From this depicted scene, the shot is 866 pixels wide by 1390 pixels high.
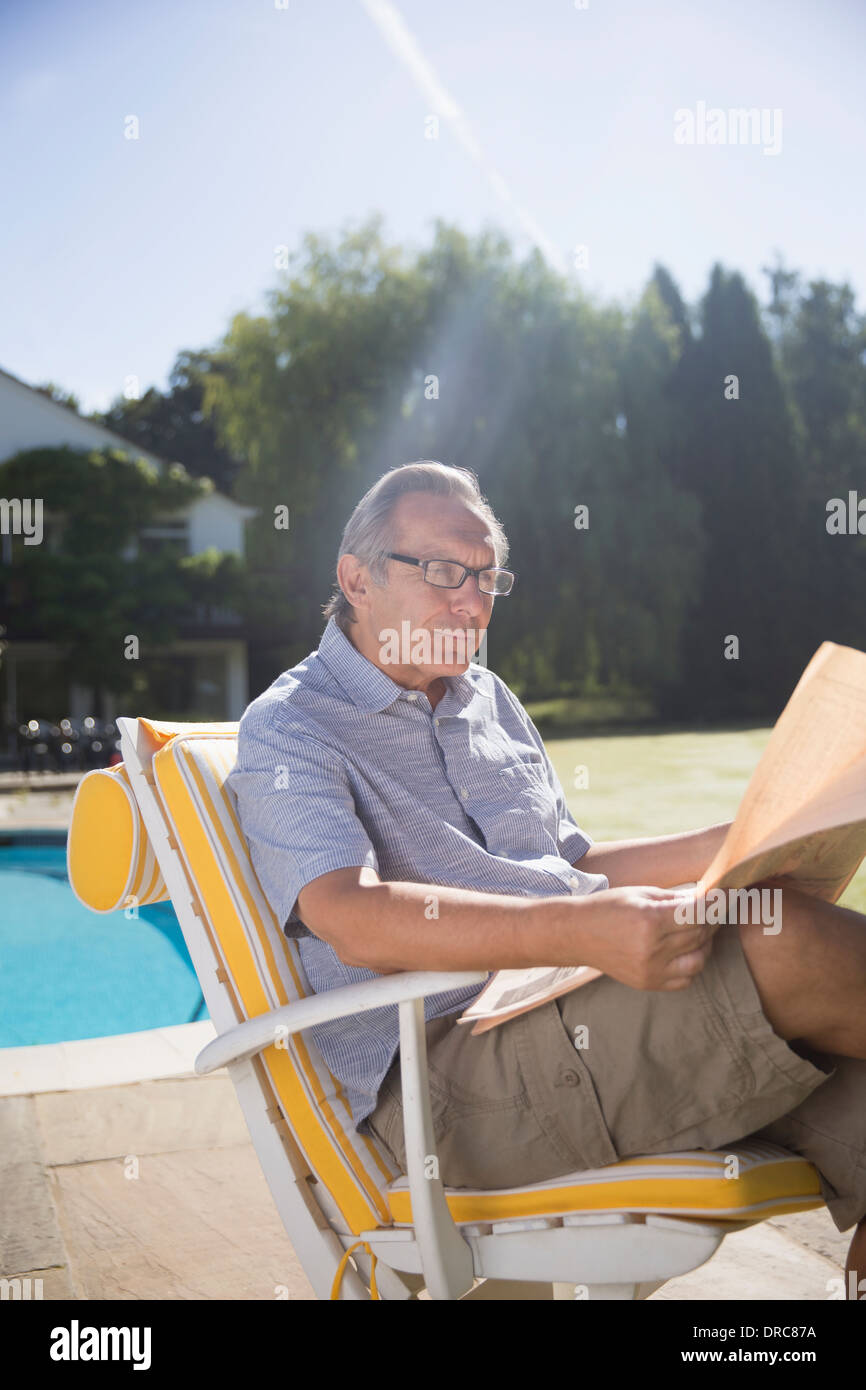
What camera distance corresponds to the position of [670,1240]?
4.18 ft

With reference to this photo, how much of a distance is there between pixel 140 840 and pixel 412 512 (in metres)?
0.67

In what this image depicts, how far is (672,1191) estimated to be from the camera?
1277mm

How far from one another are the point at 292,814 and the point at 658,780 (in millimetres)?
12092

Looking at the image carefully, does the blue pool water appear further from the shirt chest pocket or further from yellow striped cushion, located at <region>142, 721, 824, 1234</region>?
yellow striped cushion, located at <region>142, 721, 824, 1234</region>

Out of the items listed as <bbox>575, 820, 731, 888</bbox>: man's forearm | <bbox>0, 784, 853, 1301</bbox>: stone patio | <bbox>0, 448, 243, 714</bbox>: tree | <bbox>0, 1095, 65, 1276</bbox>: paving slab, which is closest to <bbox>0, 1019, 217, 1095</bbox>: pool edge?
<bbox>0, 784, 853, 1301</bbox>: stone patio

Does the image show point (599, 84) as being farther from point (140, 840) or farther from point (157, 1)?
point (140, 840)

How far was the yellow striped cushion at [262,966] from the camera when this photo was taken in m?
1.48

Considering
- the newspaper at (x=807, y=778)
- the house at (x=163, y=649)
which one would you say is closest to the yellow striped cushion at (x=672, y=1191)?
the newspaper at (x=807, y=778)

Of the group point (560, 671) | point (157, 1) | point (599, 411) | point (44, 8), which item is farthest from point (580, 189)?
point (44, 8)

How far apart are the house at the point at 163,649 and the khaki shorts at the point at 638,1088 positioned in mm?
20640

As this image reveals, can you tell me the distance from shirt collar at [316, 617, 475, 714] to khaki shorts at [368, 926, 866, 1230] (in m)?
0.52

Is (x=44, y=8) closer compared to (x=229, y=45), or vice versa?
(x=44, y=8)

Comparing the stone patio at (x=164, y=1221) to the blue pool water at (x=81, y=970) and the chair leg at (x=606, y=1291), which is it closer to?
the chair leg at (x=606, y=1291)

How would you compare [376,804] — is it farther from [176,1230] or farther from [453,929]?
[176,1230]
